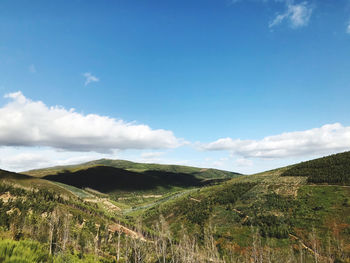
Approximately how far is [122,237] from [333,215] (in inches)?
2947

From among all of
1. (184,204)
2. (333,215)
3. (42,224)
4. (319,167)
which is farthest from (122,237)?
(319,167)

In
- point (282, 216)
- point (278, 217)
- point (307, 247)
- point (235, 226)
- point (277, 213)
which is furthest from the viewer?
point (235, 226)

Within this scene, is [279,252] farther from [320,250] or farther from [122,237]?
[122,237]

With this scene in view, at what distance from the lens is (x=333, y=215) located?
6556cm

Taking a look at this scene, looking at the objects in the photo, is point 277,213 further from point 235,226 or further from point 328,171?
point 328,171

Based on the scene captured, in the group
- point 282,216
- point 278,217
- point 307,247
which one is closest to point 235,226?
point 278,217

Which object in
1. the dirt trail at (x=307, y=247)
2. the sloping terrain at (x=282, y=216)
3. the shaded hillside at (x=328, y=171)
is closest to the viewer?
the dirt trail at (x=307, y=247)

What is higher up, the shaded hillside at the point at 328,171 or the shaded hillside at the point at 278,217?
the shaded hillside at the point at 328,171

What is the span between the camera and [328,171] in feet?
321

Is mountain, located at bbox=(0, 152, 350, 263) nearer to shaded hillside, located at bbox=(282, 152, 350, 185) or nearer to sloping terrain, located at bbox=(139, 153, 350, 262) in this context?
sloping terrain, located at bbox=(139, 153, 350, 262)

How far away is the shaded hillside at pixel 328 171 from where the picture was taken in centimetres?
8809

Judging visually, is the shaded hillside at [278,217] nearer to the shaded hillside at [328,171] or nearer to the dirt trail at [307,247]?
the dirt trail at [307,247]

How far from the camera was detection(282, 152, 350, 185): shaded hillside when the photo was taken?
289 ft

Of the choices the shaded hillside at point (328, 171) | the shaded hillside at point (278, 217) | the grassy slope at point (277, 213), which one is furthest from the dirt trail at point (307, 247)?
the shaded hillside at point (328, 171)
